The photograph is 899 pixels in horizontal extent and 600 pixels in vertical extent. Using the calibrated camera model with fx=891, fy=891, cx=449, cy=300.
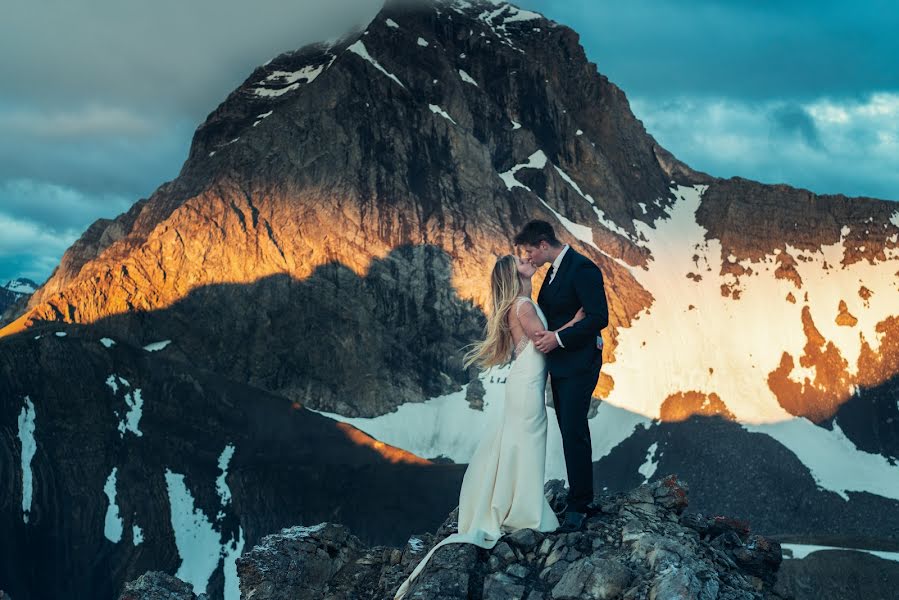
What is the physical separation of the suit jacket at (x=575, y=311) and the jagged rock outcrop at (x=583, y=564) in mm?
2112

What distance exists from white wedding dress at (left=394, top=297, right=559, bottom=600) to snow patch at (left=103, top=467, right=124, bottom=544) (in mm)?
84735

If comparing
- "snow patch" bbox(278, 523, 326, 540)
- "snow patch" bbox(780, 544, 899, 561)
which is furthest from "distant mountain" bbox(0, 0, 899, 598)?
"snow patch" bbox(278, 523, 326, 540)

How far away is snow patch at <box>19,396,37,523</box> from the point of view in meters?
88.0

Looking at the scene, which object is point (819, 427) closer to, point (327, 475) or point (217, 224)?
point (327, 475)

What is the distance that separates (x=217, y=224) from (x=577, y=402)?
375 feet

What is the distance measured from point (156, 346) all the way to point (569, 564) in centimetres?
10628

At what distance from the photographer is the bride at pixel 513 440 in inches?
432

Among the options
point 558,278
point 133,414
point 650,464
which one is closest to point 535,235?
point 558,278

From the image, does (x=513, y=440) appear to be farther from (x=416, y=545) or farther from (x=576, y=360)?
(x=416, y=545)

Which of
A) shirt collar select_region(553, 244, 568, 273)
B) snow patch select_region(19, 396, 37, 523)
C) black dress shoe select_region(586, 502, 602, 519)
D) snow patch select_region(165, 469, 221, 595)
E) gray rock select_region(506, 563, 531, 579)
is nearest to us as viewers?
gray rock select_region(506, 563, 531, 579)

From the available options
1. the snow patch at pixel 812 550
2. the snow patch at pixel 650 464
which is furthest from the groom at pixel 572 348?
the snow patch at pixel 650 464

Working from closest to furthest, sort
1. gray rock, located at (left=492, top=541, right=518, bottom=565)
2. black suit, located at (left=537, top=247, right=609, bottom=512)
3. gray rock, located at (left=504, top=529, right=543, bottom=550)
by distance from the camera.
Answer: gray rock, located at (left=492, top=541, right=518, bottom=565), gray rock, located at (left=504, top=529, right=543, bottom=550), black suit, located at (left=537, top=247, right=609, bottom=512)

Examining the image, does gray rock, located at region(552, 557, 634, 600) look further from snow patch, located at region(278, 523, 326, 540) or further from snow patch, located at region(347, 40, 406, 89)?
snow patch, located at region(347, 40, 406, 89)

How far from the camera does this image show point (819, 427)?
398 feet
